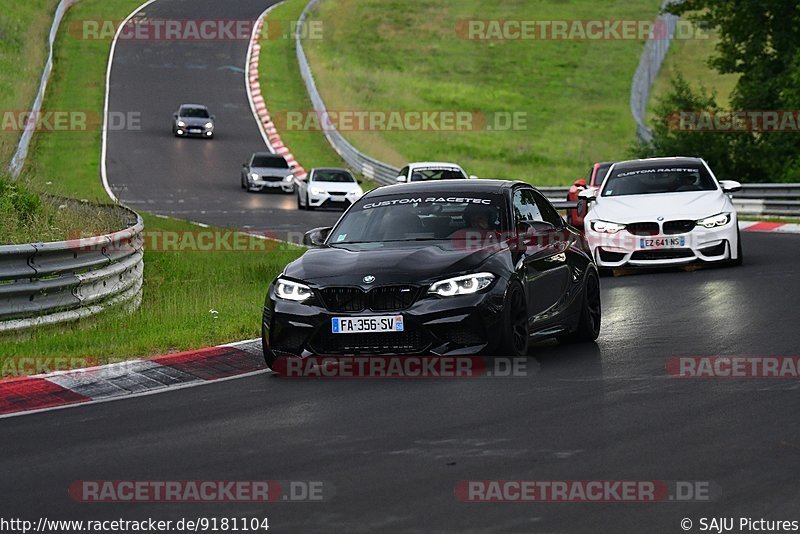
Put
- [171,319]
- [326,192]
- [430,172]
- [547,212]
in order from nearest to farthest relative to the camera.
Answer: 1. [547,212]
2. [171,319]
3. [430,172]
4. [326,192]

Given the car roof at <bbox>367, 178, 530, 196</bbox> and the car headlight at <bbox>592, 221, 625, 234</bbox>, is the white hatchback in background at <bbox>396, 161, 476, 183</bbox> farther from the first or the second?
the car roof at <bbox>367, 178, 530, 196</bbox>

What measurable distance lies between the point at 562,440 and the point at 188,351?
485 cm

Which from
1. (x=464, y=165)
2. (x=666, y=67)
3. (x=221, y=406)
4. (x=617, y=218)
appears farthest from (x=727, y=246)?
(x=666, y=67)

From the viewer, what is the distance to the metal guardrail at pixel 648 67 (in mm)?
58312

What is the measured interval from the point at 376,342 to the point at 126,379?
1887mm

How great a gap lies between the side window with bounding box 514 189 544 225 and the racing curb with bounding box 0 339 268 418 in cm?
238

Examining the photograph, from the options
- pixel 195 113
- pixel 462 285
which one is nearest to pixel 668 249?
pixel 462 285

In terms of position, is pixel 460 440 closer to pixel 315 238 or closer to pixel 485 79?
pixel 315 238

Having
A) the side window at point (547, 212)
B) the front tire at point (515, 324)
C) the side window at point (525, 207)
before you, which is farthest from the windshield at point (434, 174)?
the front tire at point (515, 324)

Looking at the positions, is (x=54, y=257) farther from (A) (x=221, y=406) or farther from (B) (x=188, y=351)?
(A) (x=221, y=406)

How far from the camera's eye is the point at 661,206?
1891 centimetres

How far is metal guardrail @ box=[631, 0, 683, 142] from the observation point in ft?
191

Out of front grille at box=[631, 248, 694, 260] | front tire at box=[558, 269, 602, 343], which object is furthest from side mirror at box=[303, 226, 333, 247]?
front grille at box=[631, 248, 694, 260]

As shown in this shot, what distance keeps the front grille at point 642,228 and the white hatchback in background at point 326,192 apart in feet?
59.3
